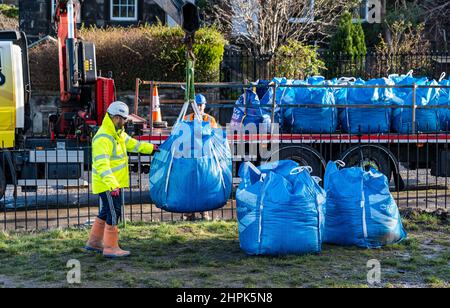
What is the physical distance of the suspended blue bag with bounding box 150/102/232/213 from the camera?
8.95 meters

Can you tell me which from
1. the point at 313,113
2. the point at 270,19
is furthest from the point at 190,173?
the point at 270,19

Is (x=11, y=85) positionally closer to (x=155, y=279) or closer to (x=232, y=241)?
(x=232, y=241)

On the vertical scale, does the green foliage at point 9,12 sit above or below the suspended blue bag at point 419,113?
above

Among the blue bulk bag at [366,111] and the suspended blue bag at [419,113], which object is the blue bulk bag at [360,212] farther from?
the suspended blue bag at [419,113]

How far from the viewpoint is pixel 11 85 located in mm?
12836

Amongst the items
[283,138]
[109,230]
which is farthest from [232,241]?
[283,138]

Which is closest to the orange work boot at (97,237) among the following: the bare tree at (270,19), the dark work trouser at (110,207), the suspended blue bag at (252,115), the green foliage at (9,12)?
the dark work trouser at (110,207)

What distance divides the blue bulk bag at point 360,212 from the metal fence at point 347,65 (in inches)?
441

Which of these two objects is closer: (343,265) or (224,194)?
(343,265)

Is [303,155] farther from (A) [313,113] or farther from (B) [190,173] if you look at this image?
(B) [190,173]

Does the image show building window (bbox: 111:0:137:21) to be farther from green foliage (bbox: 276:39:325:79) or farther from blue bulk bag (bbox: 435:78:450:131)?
blue bulk bag (bbox: 435:78:450:131)

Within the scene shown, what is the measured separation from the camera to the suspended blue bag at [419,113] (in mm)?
13625
